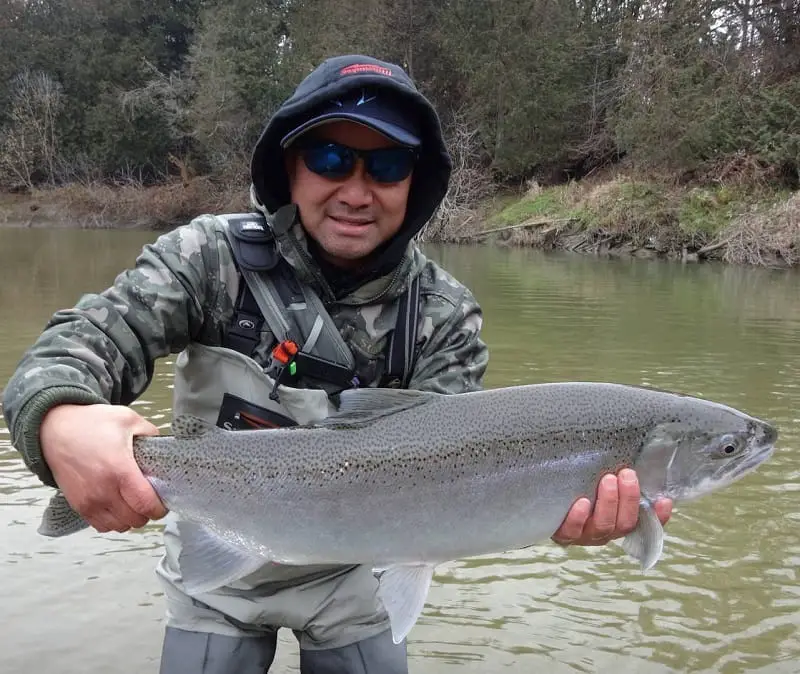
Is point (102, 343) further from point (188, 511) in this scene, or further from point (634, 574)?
point (634, 574)

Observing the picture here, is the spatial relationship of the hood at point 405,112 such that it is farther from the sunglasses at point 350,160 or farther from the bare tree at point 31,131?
the bare tree at point 31,131

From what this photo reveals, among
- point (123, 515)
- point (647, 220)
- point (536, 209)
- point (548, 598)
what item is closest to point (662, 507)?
point (123, 515)

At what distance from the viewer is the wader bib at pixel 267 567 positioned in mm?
2498

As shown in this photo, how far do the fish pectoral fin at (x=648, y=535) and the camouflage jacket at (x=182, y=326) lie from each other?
0.72 metres

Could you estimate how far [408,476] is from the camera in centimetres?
216

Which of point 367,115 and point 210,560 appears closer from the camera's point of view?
point 210,560

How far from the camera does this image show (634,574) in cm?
429

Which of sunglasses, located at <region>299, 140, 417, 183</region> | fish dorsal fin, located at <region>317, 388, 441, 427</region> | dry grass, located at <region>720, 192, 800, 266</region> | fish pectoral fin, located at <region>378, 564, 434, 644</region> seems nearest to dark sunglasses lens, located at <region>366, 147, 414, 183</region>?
sunglasses, located at <region>299, 140, 417, 183</region>

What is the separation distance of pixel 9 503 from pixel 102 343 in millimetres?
3223

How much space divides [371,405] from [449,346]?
0.61 meters

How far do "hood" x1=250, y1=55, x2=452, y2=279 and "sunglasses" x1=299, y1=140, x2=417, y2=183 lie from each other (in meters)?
0.13

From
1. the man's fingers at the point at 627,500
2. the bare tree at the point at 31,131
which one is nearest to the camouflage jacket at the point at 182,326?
the man's fingers at the point at 627,500

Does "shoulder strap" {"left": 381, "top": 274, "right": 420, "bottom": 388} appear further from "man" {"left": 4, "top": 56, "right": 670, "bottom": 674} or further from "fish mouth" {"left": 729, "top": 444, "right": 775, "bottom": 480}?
"fish mouth" {"left": 729, "top": 444, "right": 775, "bottom": 480}

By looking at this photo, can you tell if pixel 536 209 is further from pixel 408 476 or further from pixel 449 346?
pixel 408 476
